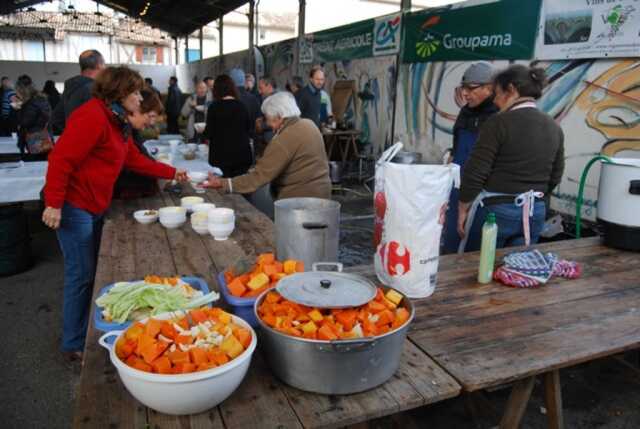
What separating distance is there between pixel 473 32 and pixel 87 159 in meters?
5.01

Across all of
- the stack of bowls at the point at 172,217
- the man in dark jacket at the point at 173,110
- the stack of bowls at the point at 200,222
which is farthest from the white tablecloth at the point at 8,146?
the stack of bowls at the point at 200,222

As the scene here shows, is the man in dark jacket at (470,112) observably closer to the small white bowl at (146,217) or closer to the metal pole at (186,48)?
the small white bowl at (146,217)

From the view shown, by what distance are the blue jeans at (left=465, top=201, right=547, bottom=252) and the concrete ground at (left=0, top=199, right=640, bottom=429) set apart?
841 mm

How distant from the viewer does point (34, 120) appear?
555 centimetres

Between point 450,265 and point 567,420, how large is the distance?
44.4 inches

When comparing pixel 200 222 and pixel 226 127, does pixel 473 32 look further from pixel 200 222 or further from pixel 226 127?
pixel 200 222

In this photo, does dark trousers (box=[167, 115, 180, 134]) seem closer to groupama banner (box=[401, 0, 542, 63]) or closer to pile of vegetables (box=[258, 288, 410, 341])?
groupama banner (box=[401, 0, 542, 63])

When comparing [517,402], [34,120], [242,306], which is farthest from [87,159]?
[34,120]

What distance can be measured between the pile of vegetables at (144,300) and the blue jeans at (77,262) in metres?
1.18

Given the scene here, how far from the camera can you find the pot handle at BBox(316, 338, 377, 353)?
105 cm

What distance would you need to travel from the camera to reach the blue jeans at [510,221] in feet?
8.42

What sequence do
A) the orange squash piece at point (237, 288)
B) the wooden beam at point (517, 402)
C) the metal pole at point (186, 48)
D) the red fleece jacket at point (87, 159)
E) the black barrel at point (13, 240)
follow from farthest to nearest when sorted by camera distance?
the metal pole at point (186, 48)
the black barrel at point (13, 240)
the red fleece jacket at point (87, 159)
the wooden beam at point (517, 402)
the orange squash piece at point (237, 288)

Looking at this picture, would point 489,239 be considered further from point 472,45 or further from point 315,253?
point 472,45

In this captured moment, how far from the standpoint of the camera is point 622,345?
1.46 m
